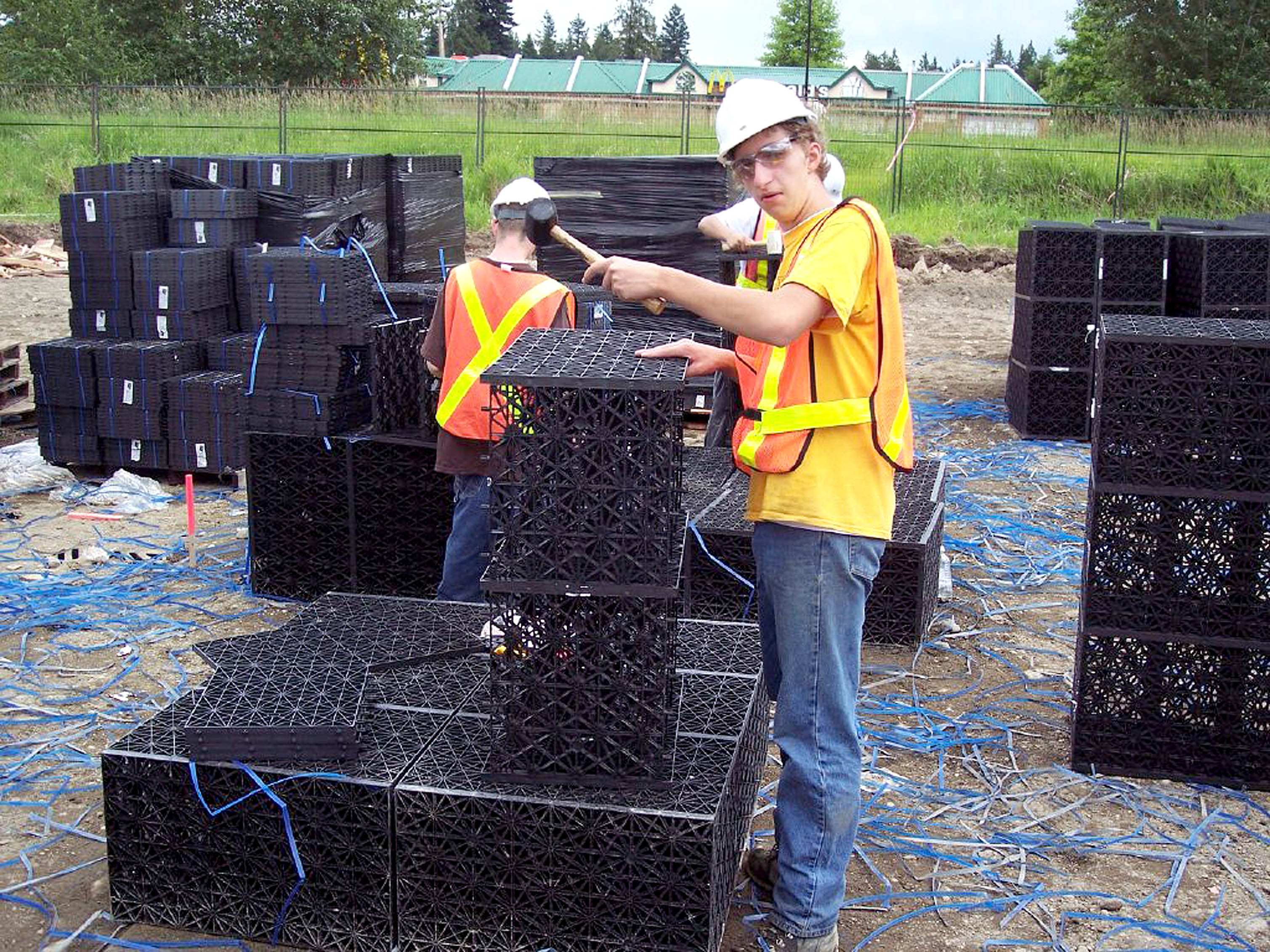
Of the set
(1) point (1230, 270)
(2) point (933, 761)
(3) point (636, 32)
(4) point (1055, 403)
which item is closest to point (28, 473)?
(2) point (933, 761)

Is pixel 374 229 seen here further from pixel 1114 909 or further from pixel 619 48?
pixel 619 48

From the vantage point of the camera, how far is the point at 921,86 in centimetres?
7875

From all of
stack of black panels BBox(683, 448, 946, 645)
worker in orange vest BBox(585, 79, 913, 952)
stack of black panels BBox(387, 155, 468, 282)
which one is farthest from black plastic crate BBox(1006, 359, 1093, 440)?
worker in orange vest BBox(585, 79, 913, 952)

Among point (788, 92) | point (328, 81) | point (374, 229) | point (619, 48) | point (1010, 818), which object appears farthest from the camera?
point (619, 48)

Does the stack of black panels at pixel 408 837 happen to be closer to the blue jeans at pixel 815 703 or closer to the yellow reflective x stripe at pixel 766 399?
the blue jeans at pixel 815 703

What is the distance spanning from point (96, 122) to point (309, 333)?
61.8 ft

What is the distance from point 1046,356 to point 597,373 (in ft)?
27.0

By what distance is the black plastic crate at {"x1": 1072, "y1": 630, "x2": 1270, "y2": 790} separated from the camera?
467 centimetres

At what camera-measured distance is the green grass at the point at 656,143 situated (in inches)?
899

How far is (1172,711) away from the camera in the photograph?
187 inches

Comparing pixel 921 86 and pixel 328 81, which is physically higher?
pixel 921 86

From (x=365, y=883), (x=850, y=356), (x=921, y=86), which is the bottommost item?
(x=365, y=883)

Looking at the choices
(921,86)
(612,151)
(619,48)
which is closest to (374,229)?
(612,151)

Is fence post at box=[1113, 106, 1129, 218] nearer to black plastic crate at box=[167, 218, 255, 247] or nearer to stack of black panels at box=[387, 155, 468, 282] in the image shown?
stack of black panels at box=[387, 155, 468, 282]
